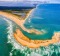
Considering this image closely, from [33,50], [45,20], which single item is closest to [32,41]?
[33,50]

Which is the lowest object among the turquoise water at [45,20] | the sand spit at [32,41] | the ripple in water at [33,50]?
the ripple in water at [33,50]

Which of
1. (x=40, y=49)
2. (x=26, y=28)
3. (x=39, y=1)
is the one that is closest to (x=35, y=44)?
(x=40, y=49)

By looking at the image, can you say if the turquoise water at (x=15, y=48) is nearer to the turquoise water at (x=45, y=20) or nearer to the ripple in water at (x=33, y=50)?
the ripple in water at (x=33, y=50)

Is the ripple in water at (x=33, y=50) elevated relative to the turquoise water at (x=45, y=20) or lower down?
lower down

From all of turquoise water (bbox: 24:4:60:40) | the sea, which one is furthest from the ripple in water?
turquoise water (bbox: 24:4:60:40)

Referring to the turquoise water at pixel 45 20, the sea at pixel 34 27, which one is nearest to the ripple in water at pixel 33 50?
the sea at pixel 34 27

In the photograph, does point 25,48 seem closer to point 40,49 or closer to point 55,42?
point 40,49

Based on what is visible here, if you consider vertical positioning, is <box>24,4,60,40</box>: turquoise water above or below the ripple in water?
above

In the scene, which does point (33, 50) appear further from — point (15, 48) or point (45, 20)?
point (45, 20)

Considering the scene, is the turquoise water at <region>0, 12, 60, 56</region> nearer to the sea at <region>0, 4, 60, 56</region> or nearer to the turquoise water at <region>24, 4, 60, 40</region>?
the sea at <region>0, 4, 60, 56</region>
